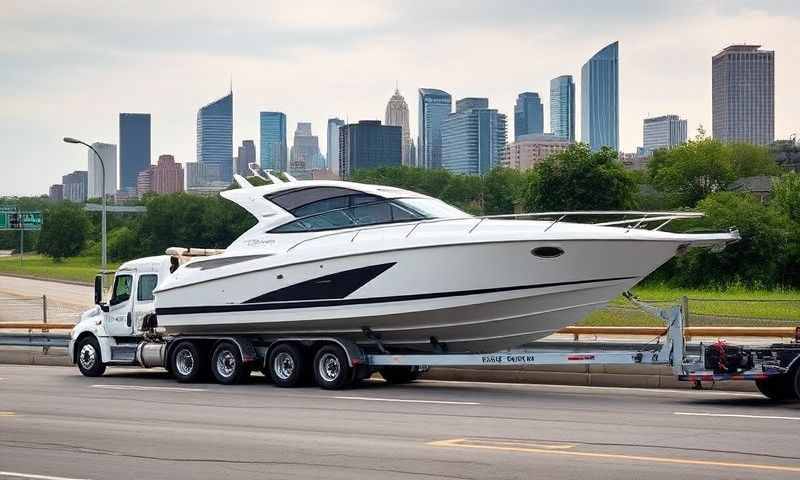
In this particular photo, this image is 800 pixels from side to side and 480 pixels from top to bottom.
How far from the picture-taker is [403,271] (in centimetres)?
1928

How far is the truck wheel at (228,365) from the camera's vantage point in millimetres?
21750

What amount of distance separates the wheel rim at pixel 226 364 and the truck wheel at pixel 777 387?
31.0ft

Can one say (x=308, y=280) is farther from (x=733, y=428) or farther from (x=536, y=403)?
(x=733, y=428)

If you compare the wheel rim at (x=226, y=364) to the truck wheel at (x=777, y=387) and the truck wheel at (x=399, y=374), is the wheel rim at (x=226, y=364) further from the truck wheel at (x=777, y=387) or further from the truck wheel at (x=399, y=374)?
the truck wheel at (x=777, y=387)

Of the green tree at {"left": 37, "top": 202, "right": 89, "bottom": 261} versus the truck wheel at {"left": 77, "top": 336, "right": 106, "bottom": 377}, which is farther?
the green tree at {"left": 37, "top": 202, "right": 89, "bottom": 261}

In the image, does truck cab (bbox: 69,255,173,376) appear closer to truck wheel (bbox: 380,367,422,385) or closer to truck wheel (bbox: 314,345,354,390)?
truck wheel (bbox: 314,345,354,390)

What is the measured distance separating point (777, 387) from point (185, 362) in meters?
10.9

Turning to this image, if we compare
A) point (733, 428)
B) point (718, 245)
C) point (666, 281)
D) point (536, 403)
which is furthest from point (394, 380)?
point (666, 281)

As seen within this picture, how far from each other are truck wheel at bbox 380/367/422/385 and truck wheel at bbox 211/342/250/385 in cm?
253

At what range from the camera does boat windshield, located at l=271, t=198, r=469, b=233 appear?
2042 cm

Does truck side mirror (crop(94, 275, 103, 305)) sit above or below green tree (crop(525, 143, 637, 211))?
below

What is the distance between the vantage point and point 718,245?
18.1m

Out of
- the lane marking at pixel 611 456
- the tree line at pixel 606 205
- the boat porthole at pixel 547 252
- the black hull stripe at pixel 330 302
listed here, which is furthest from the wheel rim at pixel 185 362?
the tree line at pixel 606 205

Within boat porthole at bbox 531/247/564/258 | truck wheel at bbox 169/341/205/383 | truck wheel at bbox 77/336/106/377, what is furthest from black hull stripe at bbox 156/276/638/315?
truck wheel at bbox 77/336/106/377
